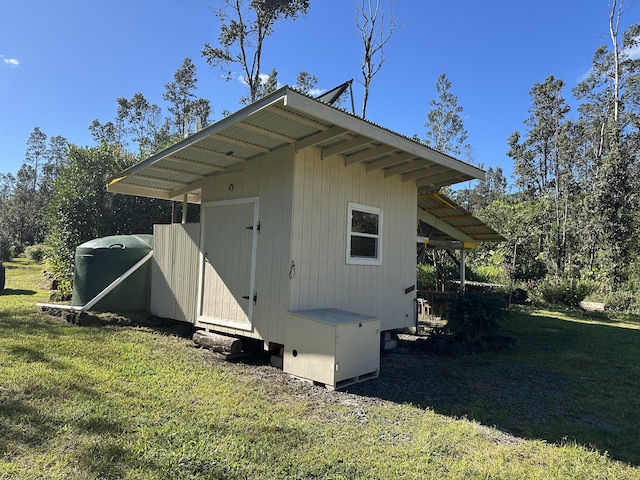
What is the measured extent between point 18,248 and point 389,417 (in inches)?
1198

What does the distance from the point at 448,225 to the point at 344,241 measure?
4.42 m

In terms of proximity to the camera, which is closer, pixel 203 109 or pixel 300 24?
pixel 300 24

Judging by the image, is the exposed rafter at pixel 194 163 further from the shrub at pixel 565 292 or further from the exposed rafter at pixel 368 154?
the shrub at pixel 565 292

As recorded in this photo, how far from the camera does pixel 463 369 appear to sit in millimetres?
5348

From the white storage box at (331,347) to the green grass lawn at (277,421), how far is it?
0.97 feet

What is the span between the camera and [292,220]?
493 cm

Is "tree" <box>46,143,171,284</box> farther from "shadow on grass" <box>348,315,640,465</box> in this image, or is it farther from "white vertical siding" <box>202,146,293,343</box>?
"shadow on grass" <box>348,315,640,465</box>

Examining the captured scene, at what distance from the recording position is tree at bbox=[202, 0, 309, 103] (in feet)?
58.0

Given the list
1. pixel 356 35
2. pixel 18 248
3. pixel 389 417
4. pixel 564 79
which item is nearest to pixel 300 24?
pixel 356 35

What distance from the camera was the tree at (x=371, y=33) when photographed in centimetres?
1766

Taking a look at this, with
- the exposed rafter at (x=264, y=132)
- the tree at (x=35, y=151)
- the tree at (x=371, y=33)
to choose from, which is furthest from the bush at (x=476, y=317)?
the tree at (x=35, y=151)

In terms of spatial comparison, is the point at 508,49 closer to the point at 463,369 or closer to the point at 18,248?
the point at 463,369

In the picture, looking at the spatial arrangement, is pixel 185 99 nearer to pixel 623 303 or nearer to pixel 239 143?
pixel 239 143

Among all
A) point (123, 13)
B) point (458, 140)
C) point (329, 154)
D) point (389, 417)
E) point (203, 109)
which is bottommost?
point (389, 417)
